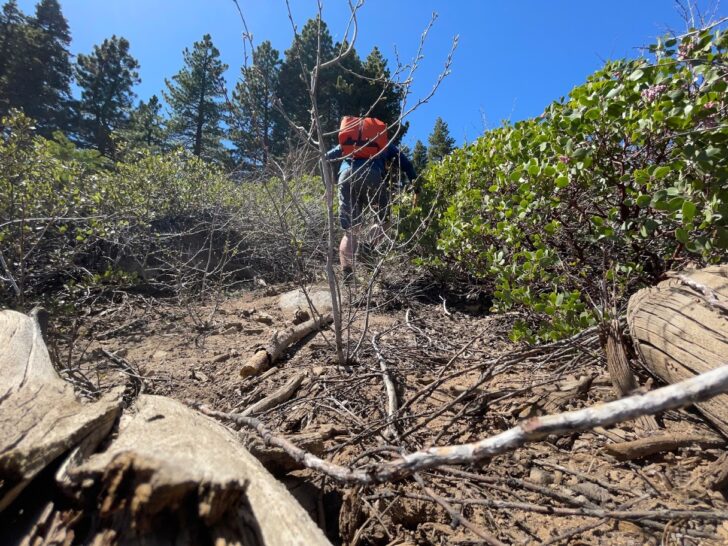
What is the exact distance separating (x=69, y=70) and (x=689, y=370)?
3427cm

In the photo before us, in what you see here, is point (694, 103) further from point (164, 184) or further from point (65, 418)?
point (164, 184)

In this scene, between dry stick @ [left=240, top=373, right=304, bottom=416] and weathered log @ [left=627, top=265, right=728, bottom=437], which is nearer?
weathered log @ [left=627, top=265, right=728, bottom=437]

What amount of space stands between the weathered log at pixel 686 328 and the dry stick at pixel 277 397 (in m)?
1.77

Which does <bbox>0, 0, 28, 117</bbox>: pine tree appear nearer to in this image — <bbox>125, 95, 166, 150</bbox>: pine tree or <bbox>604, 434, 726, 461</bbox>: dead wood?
<bbox>125, 95, 166, 150</bbox>: pine tree

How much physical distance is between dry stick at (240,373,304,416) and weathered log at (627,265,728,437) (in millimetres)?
1771

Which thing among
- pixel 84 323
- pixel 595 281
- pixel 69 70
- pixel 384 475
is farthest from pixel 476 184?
pixel 69 70

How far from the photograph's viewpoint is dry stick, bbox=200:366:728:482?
0.55 metres

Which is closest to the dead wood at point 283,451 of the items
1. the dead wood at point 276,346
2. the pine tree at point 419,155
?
the dead wood at point 276,346

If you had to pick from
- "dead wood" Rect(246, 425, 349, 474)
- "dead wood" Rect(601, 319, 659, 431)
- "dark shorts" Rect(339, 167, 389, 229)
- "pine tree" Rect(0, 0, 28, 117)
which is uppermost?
"pine tree" Rect(0, 0, 28, 117)

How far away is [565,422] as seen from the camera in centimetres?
62

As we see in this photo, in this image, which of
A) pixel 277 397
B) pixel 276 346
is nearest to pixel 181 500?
pixel 277 397

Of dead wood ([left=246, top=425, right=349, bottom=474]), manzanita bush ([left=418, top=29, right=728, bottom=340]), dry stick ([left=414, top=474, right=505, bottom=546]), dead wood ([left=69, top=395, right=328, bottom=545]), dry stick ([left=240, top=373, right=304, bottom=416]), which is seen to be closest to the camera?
dead wood ([left=69, top=395, right=328, bottom=545])

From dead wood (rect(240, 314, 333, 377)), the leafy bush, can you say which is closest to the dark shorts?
the leafy bush

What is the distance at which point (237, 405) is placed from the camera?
83.8 inches
